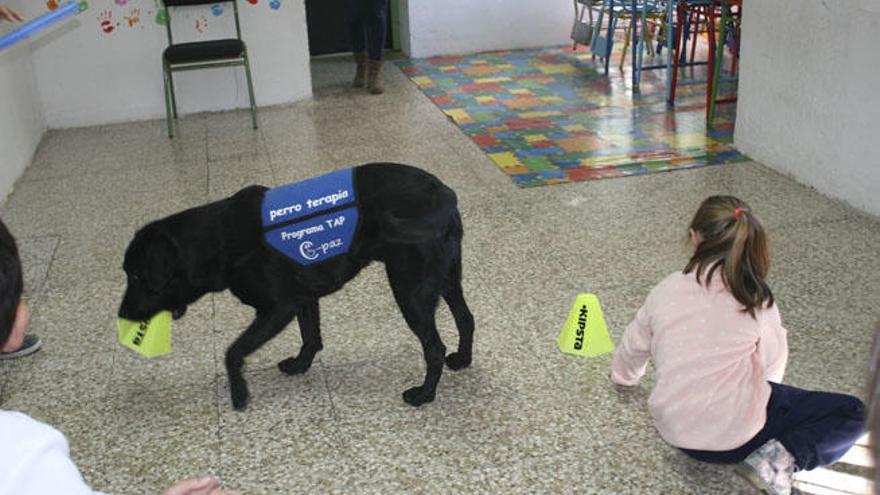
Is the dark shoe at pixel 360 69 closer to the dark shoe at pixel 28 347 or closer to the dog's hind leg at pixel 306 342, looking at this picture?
the dark shoe at pixel 28 347

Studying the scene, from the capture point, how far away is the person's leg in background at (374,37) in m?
6.43

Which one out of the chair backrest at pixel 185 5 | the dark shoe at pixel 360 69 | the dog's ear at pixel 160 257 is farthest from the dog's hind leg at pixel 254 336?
the dark shoe at pixel 360 69

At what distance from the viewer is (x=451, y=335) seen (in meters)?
2.99

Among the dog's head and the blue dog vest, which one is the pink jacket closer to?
the blue dog vest

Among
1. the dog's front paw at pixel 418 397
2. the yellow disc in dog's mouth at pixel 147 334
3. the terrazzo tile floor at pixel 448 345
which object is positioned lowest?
the terrazzo tile floor at pixel 448 345

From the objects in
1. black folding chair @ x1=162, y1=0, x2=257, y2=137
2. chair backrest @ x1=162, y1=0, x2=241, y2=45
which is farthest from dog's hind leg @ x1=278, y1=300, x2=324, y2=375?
chair backrest @ x1=162, y1=0, x2=241, y2=45

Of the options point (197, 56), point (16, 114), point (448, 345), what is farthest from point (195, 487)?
point (197, 56)

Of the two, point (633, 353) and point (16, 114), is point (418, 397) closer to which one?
point (633, 353)

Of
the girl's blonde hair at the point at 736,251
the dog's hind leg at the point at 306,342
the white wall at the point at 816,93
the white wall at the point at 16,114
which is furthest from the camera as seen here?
the white wall at the point at 16,114

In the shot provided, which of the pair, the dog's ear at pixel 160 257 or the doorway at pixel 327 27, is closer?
the dog's ear at pixel 160 257

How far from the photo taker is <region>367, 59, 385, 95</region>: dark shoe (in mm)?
6438

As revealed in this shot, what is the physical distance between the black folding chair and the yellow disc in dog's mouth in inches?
124

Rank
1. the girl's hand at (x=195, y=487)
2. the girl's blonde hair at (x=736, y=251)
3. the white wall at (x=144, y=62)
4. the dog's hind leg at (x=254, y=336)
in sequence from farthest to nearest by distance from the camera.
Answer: the white wall at (x=144, y=62), the dog's hind leg at (x=254, y=336), the girl's blonde hair at (x=736, y=251), the girl's hand at (x=195, y=487)

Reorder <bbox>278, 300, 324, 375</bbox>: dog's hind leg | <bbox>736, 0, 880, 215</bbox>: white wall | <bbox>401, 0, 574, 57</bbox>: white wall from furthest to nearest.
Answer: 1. <bbox>401, 0, 574, 57</bbox>: white wall
2. <bbox>736, 0, 880, 215</bbox>: white wall
3. <bbox>278, 300, 324, 375</bbox>: dog's hind leg
